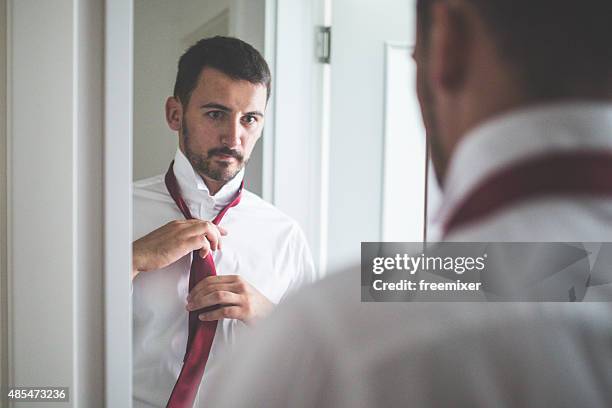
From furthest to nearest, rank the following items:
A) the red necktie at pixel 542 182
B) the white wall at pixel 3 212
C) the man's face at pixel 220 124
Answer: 1. the man's face at pixel 220 124
2. the white wall at pixel 3 212
3. the red necktie at pixel 542 182

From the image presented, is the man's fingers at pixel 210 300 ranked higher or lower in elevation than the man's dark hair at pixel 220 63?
lower

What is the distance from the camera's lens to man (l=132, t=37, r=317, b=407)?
999 millimetres

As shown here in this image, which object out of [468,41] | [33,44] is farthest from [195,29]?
[468,41]

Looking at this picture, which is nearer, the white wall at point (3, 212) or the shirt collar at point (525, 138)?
the shirt collar at point (525, 138)

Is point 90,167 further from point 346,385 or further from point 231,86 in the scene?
point 346,385

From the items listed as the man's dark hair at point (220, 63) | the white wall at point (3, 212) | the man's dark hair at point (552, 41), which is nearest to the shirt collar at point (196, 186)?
the man's dark hair at point (220, 63)

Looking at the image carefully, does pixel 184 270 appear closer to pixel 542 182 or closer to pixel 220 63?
pixel 220 63

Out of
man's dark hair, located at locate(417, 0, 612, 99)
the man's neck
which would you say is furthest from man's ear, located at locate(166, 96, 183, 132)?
Answer: man's dark hair, located at locate(417, 0, 612, 99)

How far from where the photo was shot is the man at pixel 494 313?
1.22 feet

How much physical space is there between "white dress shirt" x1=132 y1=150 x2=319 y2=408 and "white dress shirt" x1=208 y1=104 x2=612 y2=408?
2.10 ft

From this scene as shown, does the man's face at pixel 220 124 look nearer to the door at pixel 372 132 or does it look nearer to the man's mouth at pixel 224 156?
the man's mouth at pixel 224 156

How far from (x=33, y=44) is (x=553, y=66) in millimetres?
779

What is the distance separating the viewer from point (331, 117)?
1123 mm

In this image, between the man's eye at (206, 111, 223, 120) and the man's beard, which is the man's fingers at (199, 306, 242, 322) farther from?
the man's eye at (206, 111, 223, 120)
